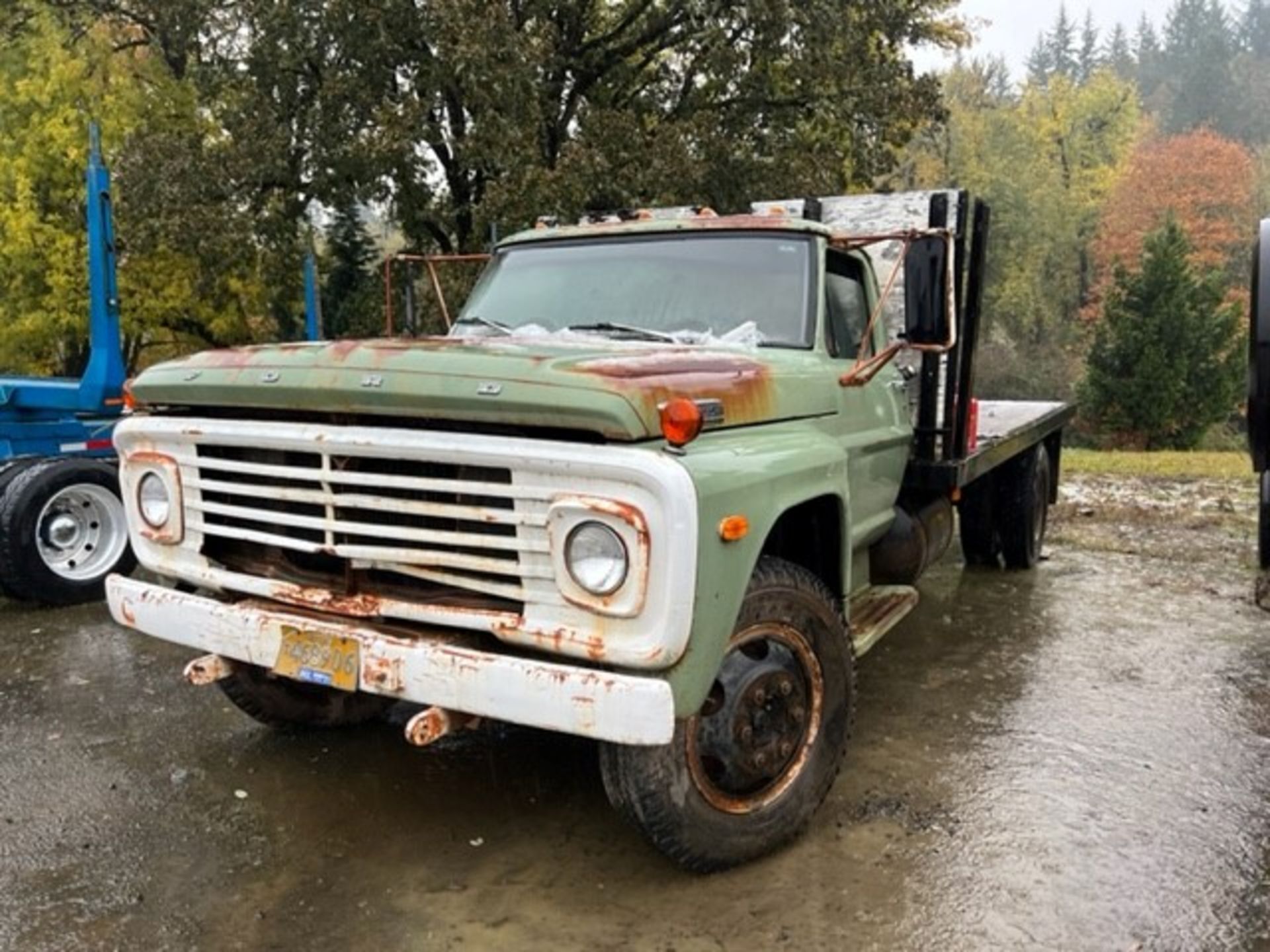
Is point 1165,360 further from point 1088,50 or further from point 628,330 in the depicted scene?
point 1088,50

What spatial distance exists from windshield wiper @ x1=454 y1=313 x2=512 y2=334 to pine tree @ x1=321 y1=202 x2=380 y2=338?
52.6ft

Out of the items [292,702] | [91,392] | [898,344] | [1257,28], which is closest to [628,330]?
[898,344]

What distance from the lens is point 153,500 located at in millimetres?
3781

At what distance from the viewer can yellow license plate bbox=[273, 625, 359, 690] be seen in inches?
124

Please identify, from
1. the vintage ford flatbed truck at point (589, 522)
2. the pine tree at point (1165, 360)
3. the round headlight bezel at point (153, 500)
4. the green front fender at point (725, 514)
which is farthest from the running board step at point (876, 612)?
the pine tree at point (1165, 360)

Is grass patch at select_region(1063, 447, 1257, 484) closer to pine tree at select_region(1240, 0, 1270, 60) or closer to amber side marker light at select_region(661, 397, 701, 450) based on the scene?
amber side marker light at select_region(661, 397, 701, 450)

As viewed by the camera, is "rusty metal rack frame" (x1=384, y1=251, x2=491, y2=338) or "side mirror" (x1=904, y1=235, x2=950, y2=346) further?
"rusty metal rack frame" (x1=384, y1=251, x2=491, y2=338)

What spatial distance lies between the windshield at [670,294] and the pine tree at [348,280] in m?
16.2

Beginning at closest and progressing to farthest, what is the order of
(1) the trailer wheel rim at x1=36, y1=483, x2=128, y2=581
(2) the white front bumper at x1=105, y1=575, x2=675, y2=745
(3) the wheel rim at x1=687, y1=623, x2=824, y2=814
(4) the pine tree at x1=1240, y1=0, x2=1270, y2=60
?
1. (2) the white front bumper at x1=105, y1=575, x2=675, y2=745
2. (3) the wheel rim at x1=687, y1=623, x2=824, y2=814
3. (1) the trailer wheel rim at x1=36, y1=483, x2=128, y2=581
4. (4) the pine tree at x1=1240, y1=0, x2=1270, y2=60

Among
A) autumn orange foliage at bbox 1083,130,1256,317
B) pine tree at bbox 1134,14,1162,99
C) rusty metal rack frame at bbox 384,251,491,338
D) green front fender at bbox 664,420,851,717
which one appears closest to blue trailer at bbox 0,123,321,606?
rusty metal rack frame at bbox 384,251,491,338

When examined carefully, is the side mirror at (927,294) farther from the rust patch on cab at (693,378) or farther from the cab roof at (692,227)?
the rust patch on cab at (693,378)

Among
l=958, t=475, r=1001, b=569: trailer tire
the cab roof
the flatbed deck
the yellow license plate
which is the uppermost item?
the cab roof

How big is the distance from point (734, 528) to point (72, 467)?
17.5 feet

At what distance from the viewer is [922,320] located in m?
4.12
